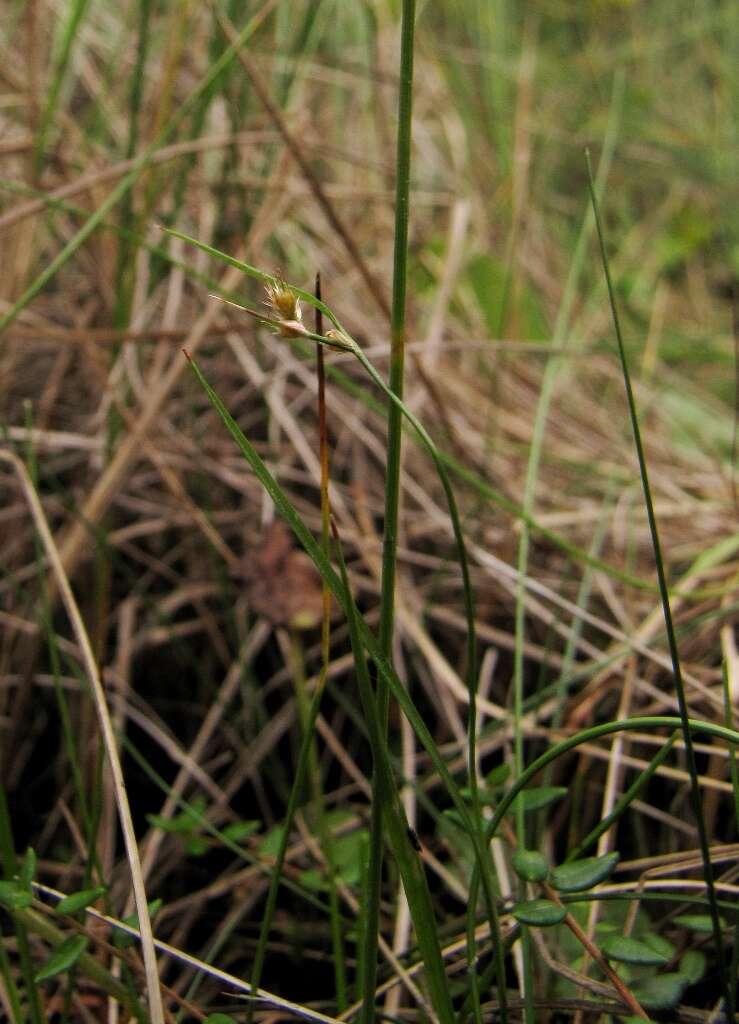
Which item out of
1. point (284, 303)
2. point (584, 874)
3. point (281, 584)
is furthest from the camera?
point (281, 584)

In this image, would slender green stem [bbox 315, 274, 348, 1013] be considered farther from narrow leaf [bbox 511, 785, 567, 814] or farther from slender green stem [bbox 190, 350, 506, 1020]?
narrow leaf [bbox 511, 785, 567, 814]

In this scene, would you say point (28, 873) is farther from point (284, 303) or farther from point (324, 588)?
point (284, 303)

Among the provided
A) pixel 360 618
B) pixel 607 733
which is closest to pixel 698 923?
pixel 607 733

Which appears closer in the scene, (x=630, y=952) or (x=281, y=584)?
(x=630, y=952)

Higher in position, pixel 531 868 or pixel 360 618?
pixel 360 618

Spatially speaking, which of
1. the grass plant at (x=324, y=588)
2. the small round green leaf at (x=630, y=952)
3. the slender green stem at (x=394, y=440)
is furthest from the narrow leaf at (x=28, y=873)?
the small round green leaf at (x=630, y=952)

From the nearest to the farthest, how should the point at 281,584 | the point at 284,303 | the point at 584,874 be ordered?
the point at 284,303 < the point at 584,874 < the point at 281,584

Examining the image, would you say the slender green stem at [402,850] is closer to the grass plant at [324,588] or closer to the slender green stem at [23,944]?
the grass plant at [324,588]
